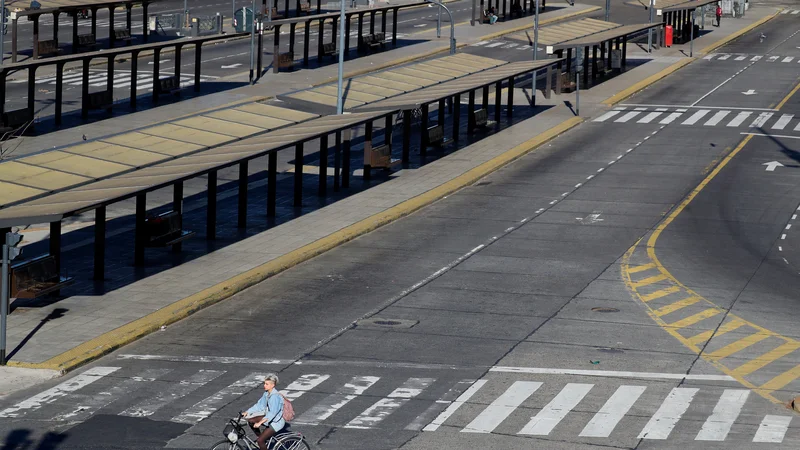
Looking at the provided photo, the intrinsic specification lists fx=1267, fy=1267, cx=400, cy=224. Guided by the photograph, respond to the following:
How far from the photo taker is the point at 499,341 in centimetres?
2811

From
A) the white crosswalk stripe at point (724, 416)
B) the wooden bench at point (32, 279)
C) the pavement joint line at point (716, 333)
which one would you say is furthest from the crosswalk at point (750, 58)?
the white crosswalk stripe at point (724, 416)

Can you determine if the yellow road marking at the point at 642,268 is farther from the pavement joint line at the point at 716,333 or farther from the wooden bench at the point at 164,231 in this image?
the wooden bench at the point at 164,231

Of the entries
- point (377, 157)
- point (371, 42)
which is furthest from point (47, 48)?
point (377, 157)

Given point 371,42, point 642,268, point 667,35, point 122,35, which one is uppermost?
point 122,35

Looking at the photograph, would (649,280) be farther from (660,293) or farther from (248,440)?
(248,440)

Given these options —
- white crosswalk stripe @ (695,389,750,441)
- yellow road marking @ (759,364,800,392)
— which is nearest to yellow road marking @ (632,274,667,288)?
yellow road marking @ (759,364,800,392)

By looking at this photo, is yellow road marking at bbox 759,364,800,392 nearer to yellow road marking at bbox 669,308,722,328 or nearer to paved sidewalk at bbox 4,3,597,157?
yellow road marking at bbox 669,308,722,328

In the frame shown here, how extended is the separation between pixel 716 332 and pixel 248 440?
538 inches

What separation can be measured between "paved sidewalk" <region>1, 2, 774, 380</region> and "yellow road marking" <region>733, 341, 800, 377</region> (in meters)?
12.6

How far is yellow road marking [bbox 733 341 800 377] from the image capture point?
2639cm

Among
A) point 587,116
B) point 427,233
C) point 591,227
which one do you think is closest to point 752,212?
point 591,227

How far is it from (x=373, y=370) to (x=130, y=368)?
4956 millimetres

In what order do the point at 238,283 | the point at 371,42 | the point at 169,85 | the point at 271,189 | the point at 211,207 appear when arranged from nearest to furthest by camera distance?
the point at 238,283, the point at 211,207, the point at 271,189, the point at 169,85, the point at 371,42

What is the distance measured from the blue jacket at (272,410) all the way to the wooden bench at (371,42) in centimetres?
6544
